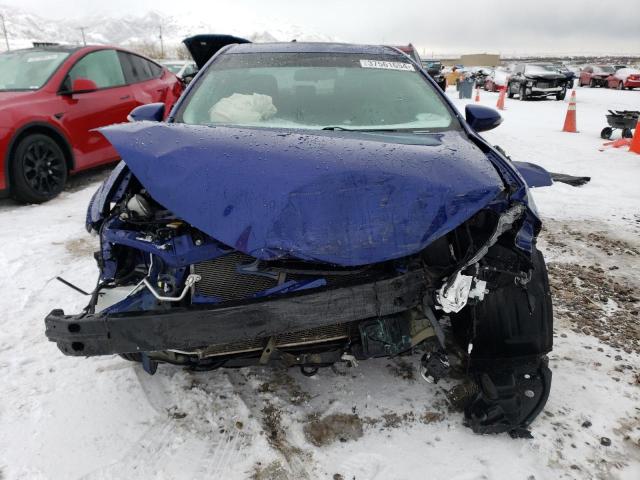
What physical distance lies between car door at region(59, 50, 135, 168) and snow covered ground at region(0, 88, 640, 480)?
Answer: 8.66 feet

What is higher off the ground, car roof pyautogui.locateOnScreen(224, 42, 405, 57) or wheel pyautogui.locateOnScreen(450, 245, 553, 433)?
car roof pyautogui.locateOnScreen(224, 42, 405, 57)

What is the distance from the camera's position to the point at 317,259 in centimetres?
171

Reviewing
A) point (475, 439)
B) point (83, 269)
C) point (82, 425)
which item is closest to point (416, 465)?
point (475, 439)

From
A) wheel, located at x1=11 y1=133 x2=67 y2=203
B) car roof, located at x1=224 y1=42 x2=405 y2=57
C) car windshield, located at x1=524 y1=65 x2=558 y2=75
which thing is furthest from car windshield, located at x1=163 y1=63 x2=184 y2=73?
car windshield, located at x1=524 y1=65 x2=558 y2=75

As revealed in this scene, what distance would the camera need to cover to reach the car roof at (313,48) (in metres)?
3.49

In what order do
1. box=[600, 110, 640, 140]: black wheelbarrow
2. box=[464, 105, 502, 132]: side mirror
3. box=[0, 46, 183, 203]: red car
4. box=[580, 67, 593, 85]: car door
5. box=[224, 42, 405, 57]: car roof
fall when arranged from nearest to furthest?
box=[464, 105, 502, 132]: side mirror
box=[224, 42, 405, 57]: car roof
box=[0, 46, 183, 203]: red car
box=[600, 110, 640, 140]: black wheelbarrow
box=[580, 67, 593, 85]: car door

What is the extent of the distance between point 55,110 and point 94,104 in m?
0.55

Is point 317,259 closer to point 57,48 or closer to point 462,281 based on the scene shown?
point 462,281

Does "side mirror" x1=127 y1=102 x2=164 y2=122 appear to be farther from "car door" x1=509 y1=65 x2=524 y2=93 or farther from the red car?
"car door" x1=509 y1=65 x2=524 y2=93

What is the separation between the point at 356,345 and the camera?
2.07 m

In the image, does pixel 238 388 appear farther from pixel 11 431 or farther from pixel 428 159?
pixel 428 159

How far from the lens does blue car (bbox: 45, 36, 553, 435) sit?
1.76 metres

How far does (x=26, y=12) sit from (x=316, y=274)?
592 feet

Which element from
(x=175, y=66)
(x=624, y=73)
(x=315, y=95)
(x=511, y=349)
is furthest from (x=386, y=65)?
(x=624, y=73)
